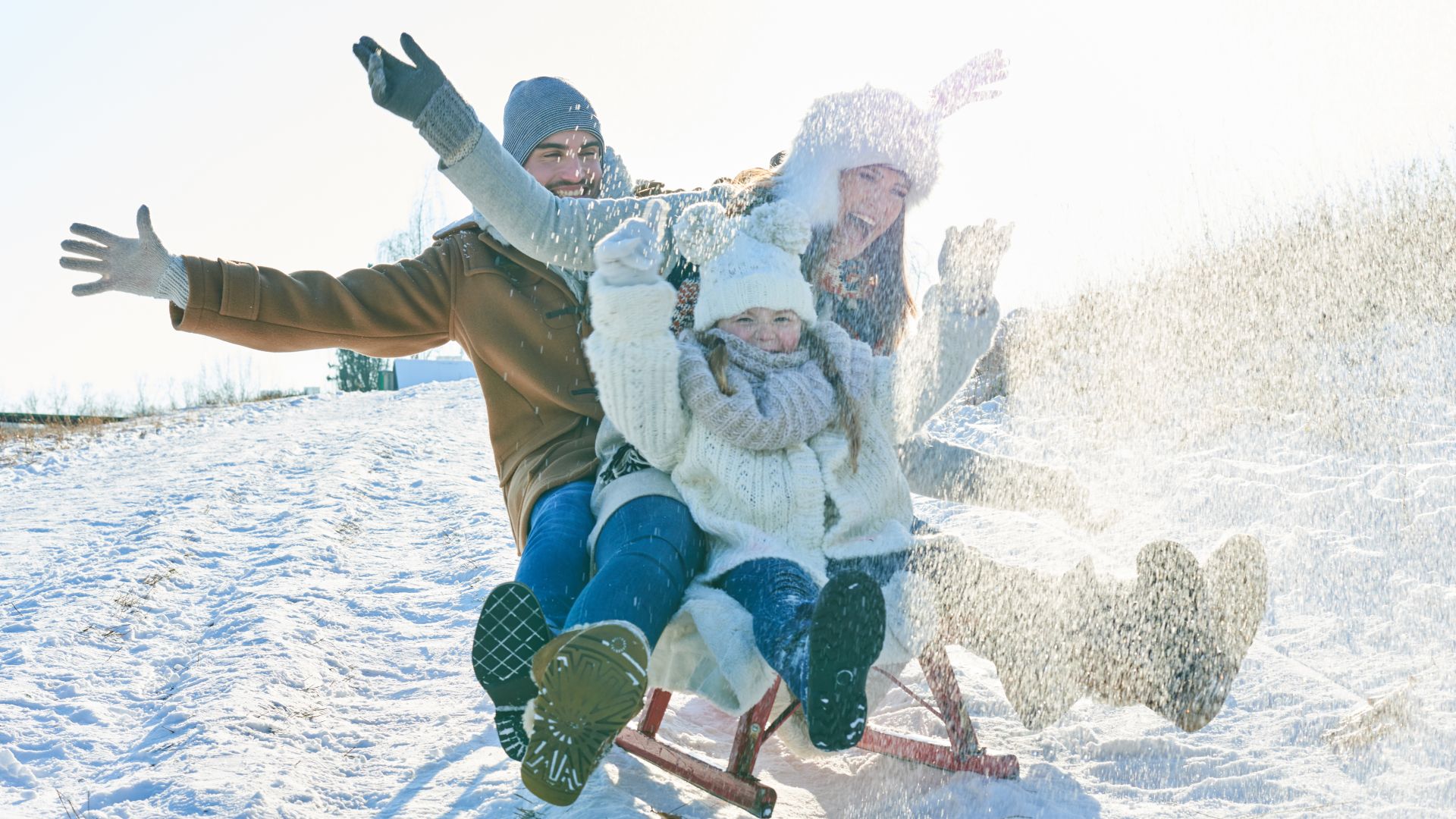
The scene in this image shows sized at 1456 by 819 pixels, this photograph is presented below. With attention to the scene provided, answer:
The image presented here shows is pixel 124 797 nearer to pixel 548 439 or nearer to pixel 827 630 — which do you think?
pixel 548 439

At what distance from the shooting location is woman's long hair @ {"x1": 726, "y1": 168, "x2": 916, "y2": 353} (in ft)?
9.94

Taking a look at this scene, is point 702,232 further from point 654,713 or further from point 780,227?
point 654,713

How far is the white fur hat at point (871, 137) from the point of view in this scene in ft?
9.99

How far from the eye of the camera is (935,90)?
3232 millimetres

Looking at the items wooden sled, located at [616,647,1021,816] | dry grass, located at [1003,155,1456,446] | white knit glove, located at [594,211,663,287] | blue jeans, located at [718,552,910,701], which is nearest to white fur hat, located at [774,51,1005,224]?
white knit glove, located at [594,211,663,287]

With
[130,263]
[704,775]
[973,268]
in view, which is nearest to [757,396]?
[973,268]

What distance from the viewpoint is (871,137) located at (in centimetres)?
308

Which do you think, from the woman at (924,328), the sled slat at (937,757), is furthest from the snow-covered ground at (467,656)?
the woman at (924,328)

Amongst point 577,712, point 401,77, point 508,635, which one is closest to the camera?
point 577,712

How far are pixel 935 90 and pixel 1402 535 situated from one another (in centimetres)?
305

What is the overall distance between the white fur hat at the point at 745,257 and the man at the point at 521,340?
0.48 metres

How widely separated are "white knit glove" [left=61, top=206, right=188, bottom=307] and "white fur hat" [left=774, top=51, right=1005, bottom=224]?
1573 mm

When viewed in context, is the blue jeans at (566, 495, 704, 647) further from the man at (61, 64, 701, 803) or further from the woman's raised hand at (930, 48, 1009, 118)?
the woman's raised hand at (930, 48, 1009, 118)

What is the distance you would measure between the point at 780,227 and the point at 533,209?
0.62 m
